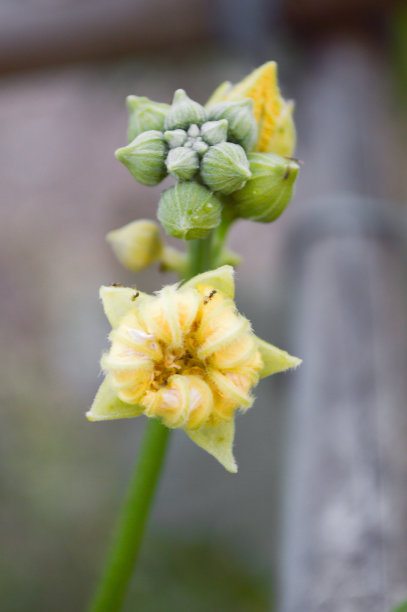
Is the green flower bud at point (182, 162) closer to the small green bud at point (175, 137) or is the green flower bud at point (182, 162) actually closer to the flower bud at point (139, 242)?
the small green bud at point (175, 137)

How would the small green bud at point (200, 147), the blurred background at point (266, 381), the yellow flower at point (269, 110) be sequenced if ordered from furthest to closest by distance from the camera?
the blurred background at point (266, 381), the yellow flower at point (269, 110), the small green bud at point (200, 147)

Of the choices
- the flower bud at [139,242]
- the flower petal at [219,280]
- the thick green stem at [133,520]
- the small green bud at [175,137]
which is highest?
the small green bud at [175,137]

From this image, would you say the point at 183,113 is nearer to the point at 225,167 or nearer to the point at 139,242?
the point at 225,167

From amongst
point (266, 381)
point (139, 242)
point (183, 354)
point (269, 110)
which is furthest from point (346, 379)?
point (266, 381)

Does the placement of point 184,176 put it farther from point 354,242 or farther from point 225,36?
point 225,36

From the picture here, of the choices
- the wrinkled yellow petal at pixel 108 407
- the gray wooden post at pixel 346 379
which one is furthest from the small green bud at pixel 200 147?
the gray wooden post at pixel 346 379

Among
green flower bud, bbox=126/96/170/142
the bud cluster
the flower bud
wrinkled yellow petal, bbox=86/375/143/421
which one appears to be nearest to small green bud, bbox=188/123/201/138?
the bud cluster

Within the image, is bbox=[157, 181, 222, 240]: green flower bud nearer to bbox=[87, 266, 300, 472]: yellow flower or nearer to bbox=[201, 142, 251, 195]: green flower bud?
bbox=[201, 142, 251, 195]: green flower bud
